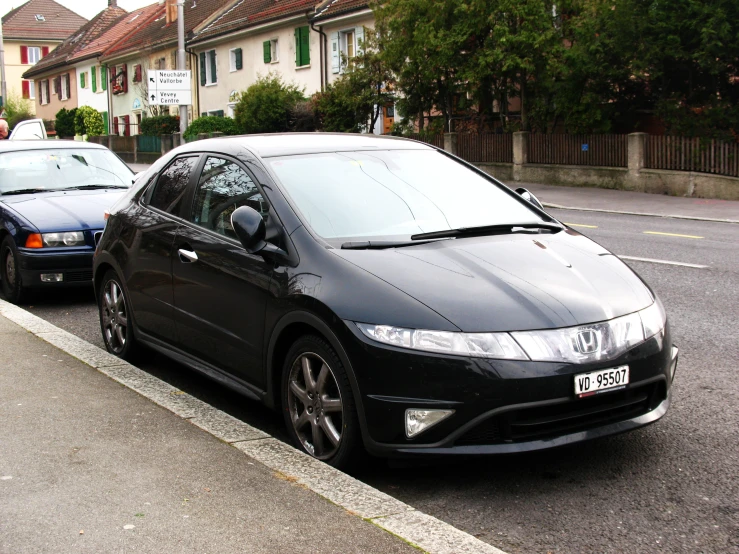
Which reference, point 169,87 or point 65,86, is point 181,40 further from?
point 65,86

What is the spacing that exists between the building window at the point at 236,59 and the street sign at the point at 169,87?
16783mm

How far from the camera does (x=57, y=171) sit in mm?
10930

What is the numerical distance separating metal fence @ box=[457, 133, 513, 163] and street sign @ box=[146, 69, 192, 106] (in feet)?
30.3

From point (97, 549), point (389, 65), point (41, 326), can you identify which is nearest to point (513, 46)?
point (389, 65)

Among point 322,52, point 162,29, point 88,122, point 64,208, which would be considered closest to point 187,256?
point 64,208

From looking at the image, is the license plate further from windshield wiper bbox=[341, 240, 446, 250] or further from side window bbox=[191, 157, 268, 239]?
side window bbox=[191, 157, 268, 239]

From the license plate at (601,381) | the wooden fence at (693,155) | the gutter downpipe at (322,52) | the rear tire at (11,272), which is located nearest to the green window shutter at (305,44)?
the gutter downpipe at (322,52)

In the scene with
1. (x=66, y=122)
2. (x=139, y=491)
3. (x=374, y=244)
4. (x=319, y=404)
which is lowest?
(x=139, y=491)

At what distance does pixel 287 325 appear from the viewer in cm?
475

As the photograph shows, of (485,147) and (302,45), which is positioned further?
(302,45)

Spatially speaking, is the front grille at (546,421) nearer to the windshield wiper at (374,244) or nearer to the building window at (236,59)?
the windshield wiper at (374,244)

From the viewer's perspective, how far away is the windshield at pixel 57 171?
1073cm

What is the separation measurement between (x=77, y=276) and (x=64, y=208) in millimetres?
803

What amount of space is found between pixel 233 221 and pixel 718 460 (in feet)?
8.62
